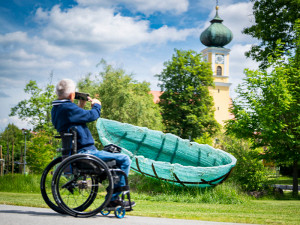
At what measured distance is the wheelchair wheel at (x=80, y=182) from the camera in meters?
→ 3.75

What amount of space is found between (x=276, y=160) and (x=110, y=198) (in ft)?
41.8

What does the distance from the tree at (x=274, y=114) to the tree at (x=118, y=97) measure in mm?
11208

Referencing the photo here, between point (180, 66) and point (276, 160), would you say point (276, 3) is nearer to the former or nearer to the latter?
point (276, 160)

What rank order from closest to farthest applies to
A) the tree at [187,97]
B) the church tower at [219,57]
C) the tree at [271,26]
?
the tree at [271,26]
the tree at [187,97]
the church tower at [219,57]

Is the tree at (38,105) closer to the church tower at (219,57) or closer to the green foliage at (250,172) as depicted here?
the green foliage at (250,172)

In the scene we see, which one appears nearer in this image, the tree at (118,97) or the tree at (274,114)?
the tree at (274,114)

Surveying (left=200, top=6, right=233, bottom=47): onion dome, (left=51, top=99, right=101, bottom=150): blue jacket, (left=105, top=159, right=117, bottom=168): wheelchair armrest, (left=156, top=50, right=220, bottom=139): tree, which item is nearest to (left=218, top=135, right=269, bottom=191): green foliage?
(left=105, top=159, right=117, bottom=168): wheelchair armrest

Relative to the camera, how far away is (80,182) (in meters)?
3.86

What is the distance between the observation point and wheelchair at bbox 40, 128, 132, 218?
3752 millimetres

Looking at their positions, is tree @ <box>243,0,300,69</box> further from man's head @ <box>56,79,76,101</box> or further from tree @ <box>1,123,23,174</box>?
tree @ <box>1,123,23,174</box>

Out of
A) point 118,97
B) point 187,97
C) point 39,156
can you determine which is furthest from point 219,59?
point 39,156

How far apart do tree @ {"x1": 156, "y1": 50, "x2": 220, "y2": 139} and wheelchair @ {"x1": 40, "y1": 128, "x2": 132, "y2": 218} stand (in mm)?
30927

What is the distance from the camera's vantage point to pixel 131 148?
1541 centimetres

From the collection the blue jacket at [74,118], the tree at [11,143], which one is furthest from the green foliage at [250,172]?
the tree at [11,143]
